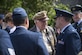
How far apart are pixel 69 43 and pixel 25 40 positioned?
1184mm

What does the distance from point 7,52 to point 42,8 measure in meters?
8.52

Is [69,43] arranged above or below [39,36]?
below

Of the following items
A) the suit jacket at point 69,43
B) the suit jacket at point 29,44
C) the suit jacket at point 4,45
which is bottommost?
the suit jacket at point 69,43

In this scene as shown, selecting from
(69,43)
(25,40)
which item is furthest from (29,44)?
(69,43)

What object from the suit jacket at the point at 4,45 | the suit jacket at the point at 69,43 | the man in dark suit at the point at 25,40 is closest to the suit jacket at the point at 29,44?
the man in dark suit at the point at 25,40

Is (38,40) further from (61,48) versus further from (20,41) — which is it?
(61,48)

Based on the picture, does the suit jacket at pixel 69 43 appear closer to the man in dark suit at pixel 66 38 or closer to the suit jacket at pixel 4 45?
the man in dark suit at pixel 66 38

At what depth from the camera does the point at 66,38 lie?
5.99 m

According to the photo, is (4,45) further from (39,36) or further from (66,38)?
(66,38)

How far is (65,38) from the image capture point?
237 inches

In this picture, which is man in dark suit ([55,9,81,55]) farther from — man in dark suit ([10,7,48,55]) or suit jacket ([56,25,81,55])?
man in dark suit ([10,7,48,55])

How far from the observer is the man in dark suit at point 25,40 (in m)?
4.93

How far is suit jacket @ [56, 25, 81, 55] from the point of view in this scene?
Result: 19.4 feet

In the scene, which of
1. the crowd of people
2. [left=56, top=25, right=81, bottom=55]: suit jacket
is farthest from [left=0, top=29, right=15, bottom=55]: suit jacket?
[left=56, top=25, right=81, bottom=55]: suit jacket
